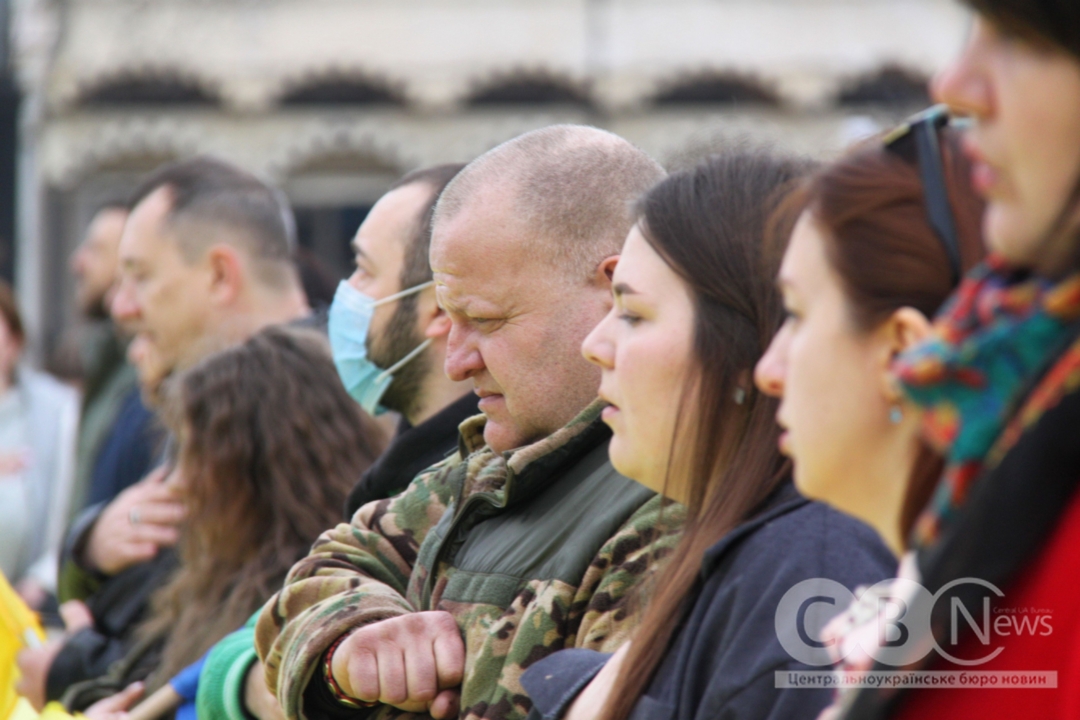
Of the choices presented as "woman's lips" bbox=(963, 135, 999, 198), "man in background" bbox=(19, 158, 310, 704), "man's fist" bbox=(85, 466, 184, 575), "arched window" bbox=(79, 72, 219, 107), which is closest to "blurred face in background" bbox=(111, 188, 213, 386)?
"man in background" bbox=(19, 158, 310, 704)

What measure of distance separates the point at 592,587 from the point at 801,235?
2.69 feet

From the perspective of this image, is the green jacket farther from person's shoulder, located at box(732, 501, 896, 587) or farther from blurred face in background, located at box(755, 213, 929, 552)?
blurred face in background, located at box(755, 213, 929, 552)

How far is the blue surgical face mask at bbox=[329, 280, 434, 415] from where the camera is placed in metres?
3.08

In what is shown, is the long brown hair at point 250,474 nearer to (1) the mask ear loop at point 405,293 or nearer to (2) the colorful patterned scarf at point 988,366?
(1) the mask ear loop at point 405,293

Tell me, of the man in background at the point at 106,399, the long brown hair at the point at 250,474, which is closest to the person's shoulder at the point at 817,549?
the long brown hair at the point at 250,474

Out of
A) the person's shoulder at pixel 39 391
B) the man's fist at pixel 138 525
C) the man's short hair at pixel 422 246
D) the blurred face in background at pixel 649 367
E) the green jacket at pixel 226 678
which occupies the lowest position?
the person's shoulder at pixel 39 391

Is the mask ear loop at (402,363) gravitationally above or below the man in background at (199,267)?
above

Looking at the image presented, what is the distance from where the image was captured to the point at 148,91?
39.3ft

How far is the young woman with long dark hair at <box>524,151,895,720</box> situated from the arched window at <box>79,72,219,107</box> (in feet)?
35.1

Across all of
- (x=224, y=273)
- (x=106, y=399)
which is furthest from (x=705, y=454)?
(x=106, y=399)

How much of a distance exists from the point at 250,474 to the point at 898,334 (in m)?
2.30

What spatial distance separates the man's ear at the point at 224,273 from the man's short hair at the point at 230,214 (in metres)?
0.04

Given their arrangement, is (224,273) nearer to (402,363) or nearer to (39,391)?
(402,363)

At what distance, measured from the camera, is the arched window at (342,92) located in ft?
39.1
